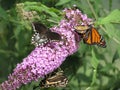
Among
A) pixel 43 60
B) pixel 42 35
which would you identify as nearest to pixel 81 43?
pixel 42 35

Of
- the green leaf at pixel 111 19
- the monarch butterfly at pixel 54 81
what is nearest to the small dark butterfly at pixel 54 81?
the monarch butterfly at pixel 54 81

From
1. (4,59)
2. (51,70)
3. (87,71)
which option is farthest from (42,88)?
(4,59)

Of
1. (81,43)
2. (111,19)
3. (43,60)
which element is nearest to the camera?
(43,60)

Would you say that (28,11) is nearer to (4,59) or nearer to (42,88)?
(42,88)

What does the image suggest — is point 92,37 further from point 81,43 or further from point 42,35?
point 81,43

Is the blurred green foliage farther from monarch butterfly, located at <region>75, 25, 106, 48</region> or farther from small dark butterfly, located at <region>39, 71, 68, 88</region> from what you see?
small dark butterfly, located at <region>39, 71, 68, 88</region>

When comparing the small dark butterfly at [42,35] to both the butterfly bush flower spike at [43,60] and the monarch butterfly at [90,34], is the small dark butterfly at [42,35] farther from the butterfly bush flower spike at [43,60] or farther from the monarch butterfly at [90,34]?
the monarch butterfly at [90,34]
